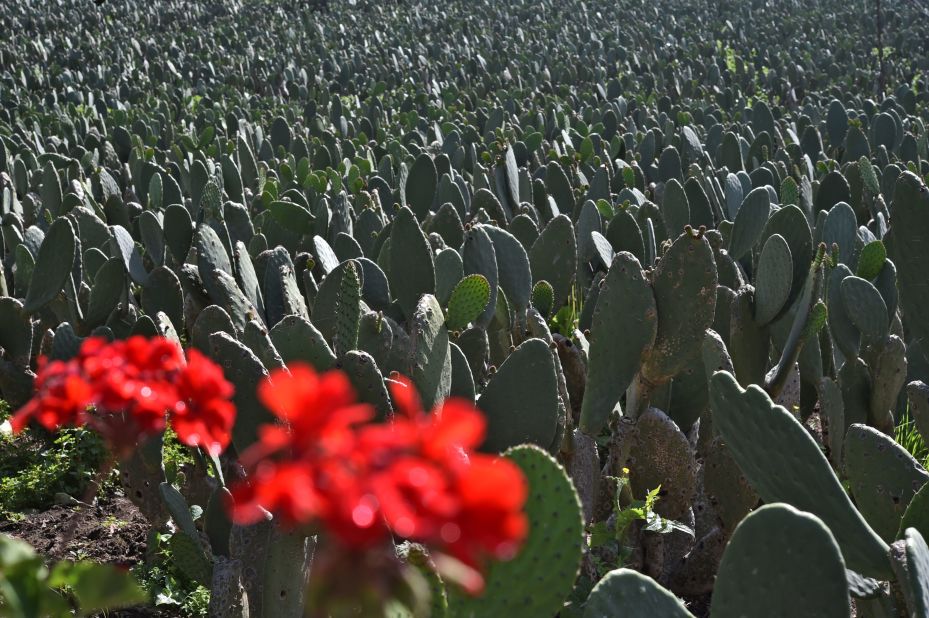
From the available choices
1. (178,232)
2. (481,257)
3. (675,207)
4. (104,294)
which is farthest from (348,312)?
(675,207)

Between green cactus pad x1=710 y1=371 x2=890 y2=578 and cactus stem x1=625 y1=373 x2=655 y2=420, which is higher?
green cactus pad x1=710 y1=371 x2=890 y2=578

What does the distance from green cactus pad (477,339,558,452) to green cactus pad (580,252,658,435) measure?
360mm

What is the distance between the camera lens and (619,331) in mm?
2520

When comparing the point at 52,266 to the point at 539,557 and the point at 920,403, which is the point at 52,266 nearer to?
the point at 539,557

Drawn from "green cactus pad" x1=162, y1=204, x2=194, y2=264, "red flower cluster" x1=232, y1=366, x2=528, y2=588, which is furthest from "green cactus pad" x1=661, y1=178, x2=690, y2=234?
"red flower cluster" x1=232, y1=366, x2=528, y2=588

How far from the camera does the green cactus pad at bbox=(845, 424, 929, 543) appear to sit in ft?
6.61

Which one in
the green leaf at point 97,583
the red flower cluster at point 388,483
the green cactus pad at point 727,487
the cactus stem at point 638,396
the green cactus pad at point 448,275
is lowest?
the green cactus pad at point 727,487

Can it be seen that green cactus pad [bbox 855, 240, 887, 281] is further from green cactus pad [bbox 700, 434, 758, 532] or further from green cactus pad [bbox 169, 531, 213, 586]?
green cactus pad [bbox 169, 531, 213, 586]

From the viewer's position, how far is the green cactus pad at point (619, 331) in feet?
8.18

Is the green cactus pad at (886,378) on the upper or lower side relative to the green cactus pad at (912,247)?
lower

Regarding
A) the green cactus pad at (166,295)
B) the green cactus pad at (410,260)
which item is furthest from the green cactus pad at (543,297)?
the green cactus pad at (166,295)

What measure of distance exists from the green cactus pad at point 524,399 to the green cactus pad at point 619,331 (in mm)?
360

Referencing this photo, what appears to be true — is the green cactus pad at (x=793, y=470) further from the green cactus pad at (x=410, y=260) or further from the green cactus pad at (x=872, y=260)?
the green cactus pad at (x=872, y=260)

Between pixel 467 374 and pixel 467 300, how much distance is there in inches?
12.2
